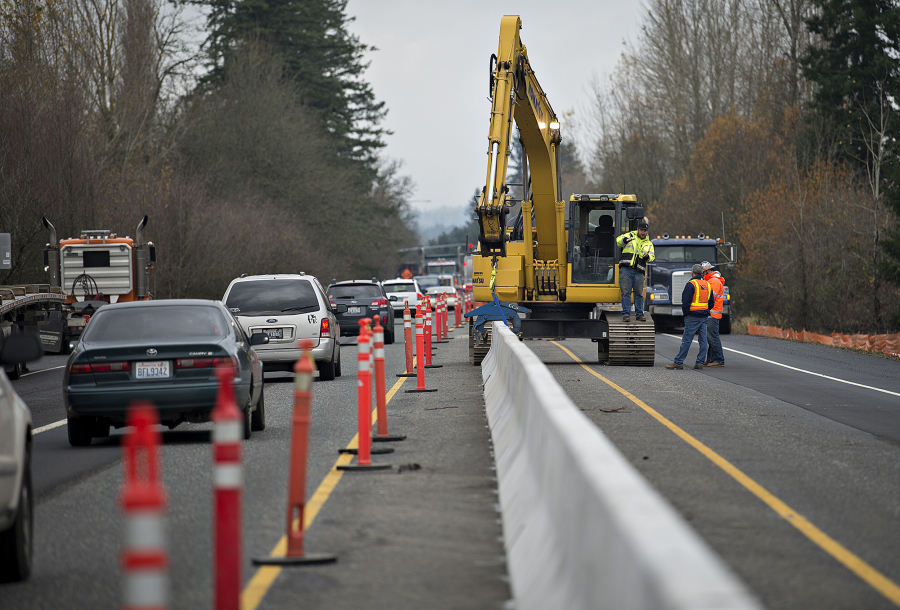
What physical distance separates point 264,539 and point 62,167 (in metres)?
30.0

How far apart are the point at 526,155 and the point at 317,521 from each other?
50.8 ft

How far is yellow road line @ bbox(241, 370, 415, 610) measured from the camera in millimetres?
5860

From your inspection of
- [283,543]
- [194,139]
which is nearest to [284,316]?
[283,543]

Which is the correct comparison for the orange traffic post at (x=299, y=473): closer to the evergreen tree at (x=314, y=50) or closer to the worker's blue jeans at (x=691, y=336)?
the worker's blue jeans at (x=691, y=336)

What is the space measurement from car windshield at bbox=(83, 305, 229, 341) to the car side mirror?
497 centimetres

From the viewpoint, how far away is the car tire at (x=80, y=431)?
37.8ft

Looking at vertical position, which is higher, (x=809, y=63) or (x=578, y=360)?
(x=809, y=63)

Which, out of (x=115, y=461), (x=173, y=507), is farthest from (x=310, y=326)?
(x=173, y=507)

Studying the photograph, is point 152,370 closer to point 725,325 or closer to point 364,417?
point 364,417

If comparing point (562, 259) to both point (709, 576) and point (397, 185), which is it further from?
point (397, 185)

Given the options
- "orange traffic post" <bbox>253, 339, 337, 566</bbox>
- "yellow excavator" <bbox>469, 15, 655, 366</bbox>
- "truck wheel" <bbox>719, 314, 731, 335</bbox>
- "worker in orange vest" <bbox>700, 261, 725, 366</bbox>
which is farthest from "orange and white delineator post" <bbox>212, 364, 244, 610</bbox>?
"truck wheel" <bbox>719, 314, 731, 335</bbox>

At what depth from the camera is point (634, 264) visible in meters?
21.8

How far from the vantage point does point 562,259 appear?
22.8 m

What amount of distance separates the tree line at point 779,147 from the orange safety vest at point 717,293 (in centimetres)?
802
